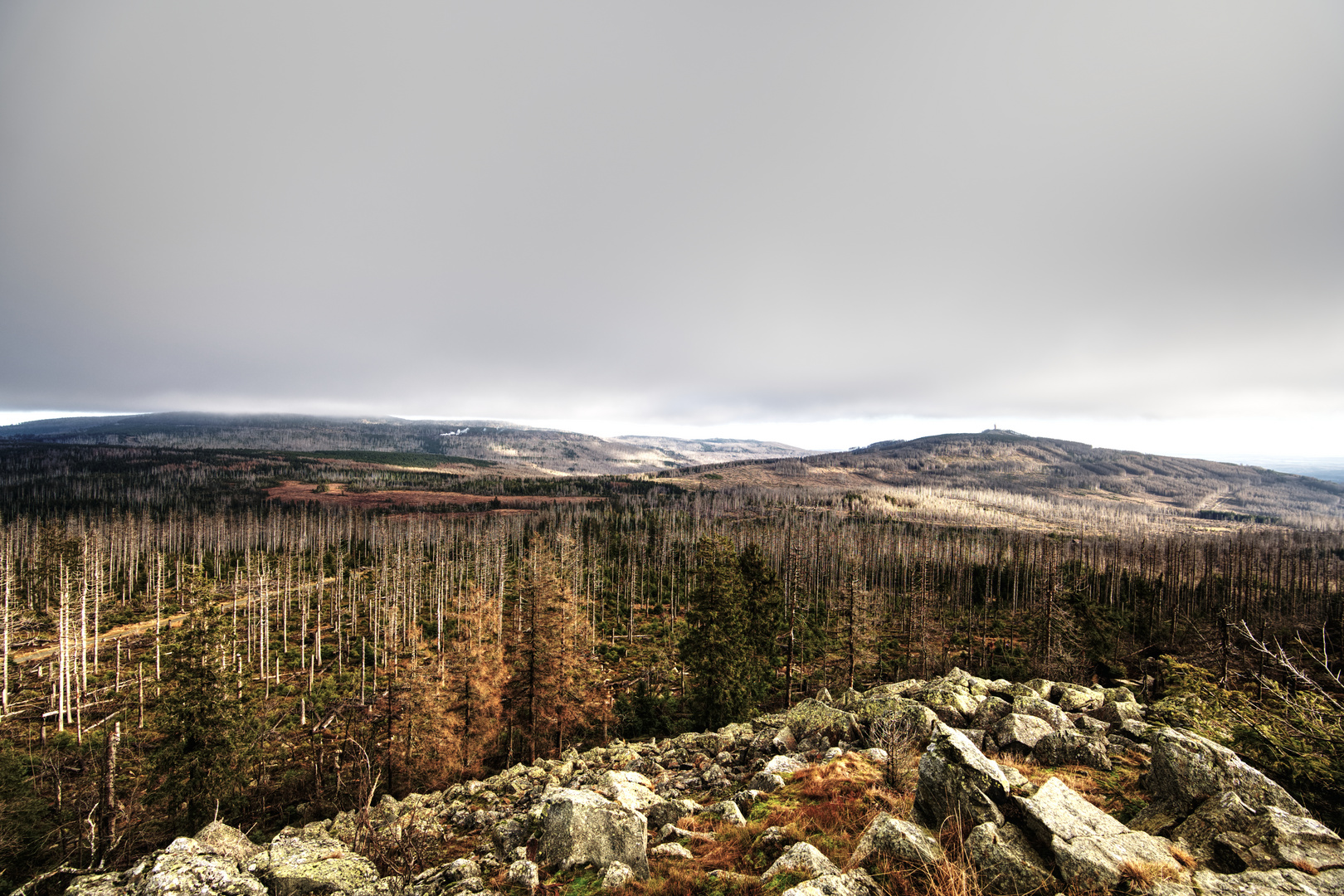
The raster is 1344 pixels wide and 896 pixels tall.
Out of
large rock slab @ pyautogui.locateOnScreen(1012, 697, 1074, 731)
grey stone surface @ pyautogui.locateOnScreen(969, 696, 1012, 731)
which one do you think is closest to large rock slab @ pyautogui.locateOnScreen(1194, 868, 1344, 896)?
large rock slab @ pyautogui.locateOnScreen(1012, 697, 1074, 731)

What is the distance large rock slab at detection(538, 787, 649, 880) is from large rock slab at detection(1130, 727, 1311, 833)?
10.0 m

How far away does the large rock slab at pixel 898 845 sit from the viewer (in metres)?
7.90

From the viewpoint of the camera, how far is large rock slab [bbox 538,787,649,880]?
427 inches

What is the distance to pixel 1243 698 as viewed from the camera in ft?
43.3

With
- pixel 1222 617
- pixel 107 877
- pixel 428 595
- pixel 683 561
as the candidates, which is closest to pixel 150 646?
pixel 428 595

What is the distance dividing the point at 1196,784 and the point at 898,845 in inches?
252

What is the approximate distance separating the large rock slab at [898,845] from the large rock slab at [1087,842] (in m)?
1.63

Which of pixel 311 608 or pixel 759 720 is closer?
pixel 759 720

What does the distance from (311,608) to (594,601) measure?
141ft

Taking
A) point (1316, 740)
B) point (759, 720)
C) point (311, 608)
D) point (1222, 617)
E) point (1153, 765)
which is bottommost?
point (311, 608)

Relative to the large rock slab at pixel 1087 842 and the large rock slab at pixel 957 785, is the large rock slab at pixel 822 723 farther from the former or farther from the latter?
the large rock slab at pixel 1087 842

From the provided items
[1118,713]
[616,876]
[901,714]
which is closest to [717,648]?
[901,714]

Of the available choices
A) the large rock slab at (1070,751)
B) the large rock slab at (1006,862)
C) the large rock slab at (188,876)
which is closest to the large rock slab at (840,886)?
the large rock slab at (1006,862)

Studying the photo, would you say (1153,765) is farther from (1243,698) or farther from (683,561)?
(683,561)
